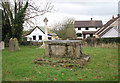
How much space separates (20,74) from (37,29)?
35.8 m

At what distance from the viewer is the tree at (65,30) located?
3734 centimetres

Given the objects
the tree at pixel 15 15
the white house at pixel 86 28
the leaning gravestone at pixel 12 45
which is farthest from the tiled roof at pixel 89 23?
the leaning gravestone at pixel 12 45

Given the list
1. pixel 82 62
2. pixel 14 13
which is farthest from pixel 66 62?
pixel 14 13

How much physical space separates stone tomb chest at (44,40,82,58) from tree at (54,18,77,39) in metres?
26.7

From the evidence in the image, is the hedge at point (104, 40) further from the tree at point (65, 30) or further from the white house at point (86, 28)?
the white house at point (86, 28)

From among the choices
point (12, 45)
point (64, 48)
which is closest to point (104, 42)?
point (64, 48)

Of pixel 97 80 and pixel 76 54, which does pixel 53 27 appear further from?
pixel 97 80

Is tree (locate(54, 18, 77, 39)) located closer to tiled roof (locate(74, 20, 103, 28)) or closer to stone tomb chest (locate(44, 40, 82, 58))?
tiled roof (locate(74, 20, 103, 28))

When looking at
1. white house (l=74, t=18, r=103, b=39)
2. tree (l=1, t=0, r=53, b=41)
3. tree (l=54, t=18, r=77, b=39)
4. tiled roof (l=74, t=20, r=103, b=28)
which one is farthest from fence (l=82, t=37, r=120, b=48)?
tiled roof (l=74, t=20, r=103, b=28)

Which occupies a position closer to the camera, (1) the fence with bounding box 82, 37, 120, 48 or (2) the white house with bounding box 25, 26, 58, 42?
(1) the fence with bounding box 82, 37, 120, 48

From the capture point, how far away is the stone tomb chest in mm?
9211

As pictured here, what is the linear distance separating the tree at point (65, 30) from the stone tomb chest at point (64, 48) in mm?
26708

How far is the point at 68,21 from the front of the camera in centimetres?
4056

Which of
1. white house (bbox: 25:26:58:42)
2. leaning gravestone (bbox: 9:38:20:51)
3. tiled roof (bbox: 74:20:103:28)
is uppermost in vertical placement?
tiled roof (bbox: 74:20:103:28)
